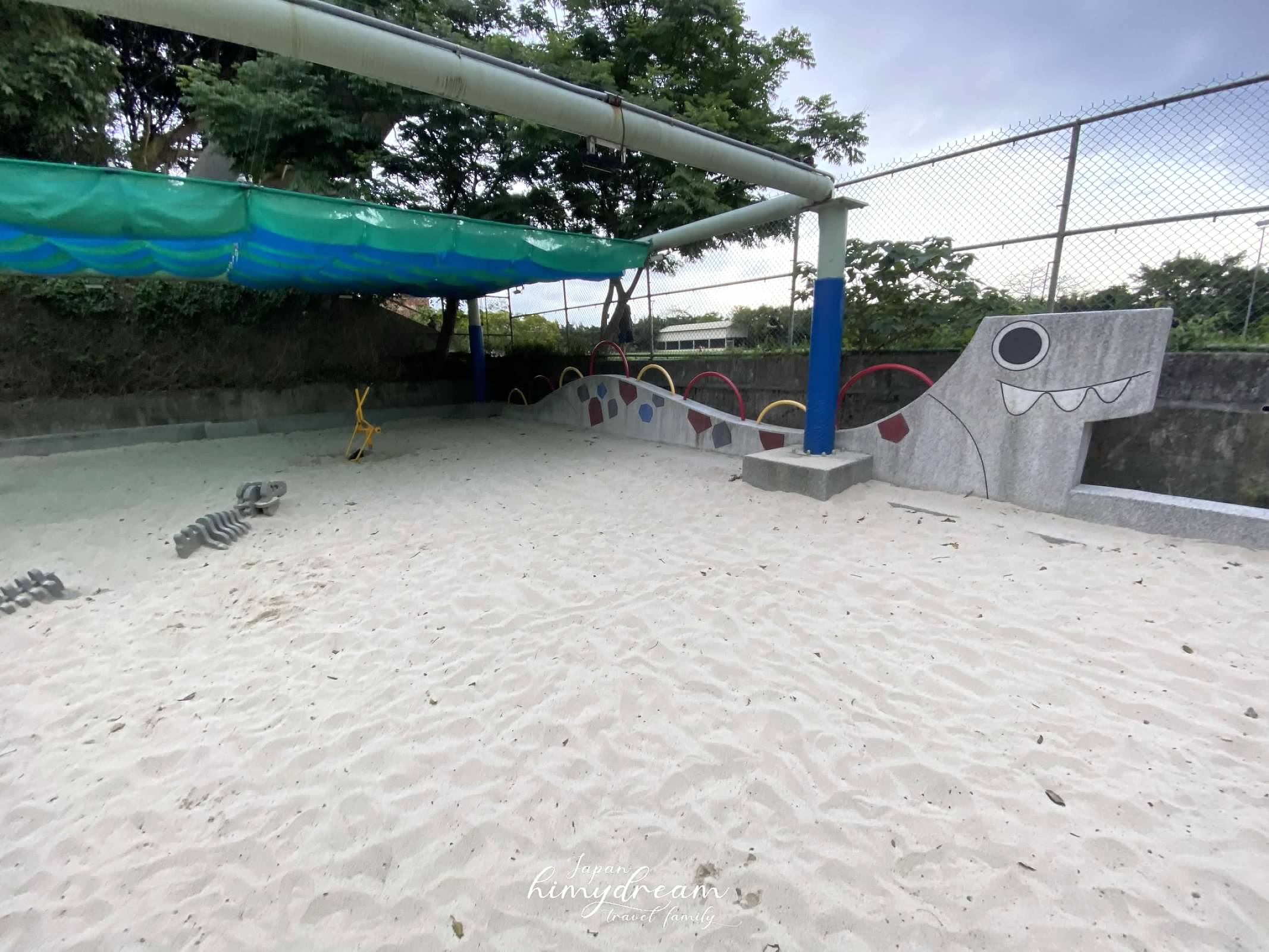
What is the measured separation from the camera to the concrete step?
14.4 ft

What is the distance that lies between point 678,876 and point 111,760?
6.47 feet

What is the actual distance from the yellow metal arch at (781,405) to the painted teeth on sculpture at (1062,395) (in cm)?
186

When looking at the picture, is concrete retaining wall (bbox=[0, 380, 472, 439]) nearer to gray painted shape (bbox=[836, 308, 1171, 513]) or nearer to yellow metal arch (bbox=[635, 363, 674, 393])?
yellow metal arch (bbox=[635, 363, 674, 393])

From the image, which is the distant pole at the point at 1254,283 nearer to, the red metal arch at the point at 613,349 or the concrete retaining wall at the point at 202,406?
Result: the red metal arch at the point at 613,349

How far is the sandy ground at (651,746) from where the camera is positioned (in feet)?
4.51

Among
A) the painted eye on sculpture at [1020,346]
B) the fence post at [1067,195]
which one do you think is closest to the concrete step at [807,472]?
the painted eye on sculpture at [1020,346]

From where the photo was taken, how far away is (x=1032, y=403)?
3.84 m

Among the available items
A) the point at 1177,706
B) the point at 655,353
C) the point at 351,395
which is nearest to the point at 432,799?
the point at 1177,706

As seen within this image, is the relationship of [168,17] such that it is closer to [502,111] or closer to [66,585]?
[502,111]

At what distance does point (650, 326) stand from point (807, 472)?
13.3 feet

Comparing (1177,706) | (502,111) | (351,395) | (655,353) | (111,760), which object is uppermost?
(502,111)

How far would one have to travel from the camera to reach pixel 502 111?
2.92 meters


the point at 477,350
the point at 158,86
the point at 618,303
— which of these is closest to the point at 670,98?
the point at 618,303

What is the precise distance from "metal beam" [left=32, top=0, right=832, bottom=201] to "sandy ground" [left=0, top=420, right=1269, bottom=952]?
2.47m
